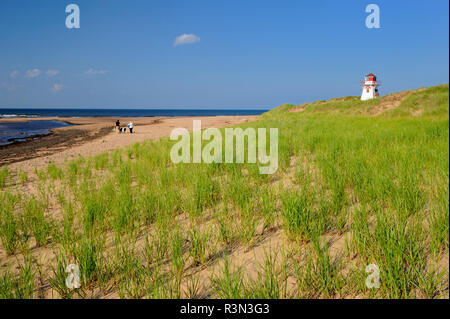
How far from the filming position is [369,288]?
5.69 feet

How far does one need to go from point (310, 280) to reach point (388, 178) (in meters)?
1.93

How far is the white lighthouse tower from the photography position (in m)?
41.6

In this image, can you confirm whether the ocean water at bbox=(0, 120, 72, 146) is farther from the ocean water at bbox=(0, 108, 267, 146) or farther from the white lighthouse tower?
the white lighthouse tower

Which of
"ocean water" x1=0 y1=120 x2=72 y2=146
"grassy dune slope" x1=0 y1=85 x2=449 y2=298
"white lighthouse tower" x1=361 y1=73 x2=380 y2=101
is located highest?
"white lighthouse tower" x1=361 y1=73 x2=380 y2=101

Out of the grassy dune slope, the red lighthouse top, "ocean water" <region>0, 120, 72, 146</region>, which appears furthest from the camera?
the red lighthouse top

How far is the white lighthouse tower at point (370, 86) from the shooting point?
4159cm


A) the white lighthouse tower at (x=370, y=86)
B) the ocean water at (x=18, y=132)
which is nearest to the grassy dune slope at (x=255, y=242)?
the ocean water at (x=18, y=132)

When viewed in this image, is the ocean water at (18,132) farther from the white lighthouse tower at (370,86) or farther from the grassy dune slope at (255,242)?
the white lighthouse tower at (370,86)

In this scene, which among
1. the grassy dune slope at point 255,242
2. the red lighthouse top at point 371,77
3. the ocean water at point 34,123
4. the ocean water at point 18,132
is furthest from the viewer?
the red lighthouse top at point 371,77

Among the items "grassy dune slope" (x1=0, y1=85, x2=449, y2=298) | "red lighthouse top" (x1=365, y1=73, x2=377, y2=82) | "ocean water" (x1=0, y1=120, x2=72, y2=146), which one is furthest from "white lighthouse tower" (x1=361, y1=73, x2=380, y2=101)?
"ocean water" (x1=0, y1=120, x2=72, y2=146)

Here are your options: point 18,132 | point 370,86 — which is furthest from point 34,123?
point 370,86
